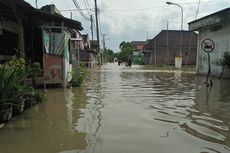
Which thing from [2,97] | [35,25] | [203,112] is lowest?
[203,112]

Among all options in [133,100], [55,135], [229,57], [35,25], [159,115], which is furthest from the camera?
[229,57]

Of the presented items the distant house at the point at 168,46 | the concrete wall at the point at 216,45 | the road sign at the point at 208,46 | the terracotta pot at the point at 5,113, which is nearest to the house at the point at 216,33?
the concrete wall at the point at 216,45

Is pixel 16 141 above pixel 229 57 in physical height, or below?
below

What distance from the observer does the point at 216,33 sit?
27.5m

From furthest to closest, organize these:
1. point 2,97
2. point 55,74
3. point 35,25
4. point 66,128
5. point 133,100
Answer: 1. point 35,25
2. point 55,74
3. point 133,100
4. point 2,97
5. point 66,128

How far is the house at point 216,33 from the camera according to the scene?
25078 millimetres

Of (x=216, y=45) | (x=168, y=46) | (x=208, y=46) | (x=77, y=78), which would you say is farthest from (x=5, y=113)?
(x=168, y=46)

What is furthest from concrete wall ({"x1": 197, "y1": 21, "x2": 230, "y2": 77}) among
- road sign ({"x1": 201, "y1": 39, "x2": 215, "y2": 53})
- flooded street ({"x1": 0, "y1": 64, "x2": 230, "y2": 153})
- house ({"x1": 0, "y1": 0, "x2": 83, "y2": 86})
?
flooded street ({"x1": 0, "y1": 64, "x2": 230, "y2": 153})

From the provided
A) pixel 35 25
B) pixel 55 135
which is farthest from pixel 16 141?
pixel 35 25

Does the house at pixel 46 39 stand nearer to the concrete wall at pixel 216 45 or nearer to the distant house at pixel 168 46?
the concrete wall at pixel 216 45

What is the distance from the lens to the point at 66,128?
25.4ft

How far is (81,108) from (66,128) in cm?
275

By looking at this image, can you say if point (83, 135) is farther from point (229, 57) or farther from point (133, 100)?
point (229, 57)

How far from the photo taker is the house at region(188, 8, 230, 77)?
82.3 feet
